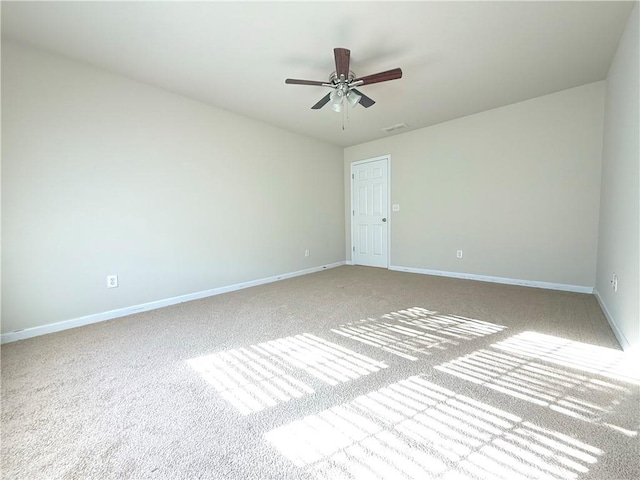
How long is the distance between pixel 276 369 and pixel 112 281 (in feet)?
7.05

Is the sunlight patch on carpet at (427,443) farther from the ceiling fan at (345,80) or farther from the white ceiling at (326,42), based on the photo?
the white ceiling at (326,42)

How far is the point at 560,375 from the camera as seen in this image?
5.45 ft

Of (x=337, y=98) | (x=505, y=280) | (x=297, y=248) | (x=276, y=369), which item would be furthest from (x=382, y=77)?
(x=505, y=280)

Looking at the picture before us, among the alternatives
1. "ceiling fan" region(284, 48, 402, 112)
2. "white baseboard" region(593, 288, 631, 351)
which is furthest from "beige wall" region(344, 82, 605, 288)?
"ceiling fan" region(284, 48, 402, 112)

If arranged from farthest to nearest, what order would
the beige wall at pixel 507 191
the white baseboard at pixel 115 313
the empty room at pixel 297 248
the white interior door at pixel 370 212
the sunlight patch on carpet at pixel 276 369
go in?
the white interior door at pixel 370 212, the beige wall at pixel 507 191, the white baseboard at pixel 115 313, the sunlight patch on carpet at pixel 276 369, the empty room at pixel 297 248

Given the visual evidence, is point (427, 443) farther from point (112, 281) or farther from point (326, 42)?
point (112, 281)

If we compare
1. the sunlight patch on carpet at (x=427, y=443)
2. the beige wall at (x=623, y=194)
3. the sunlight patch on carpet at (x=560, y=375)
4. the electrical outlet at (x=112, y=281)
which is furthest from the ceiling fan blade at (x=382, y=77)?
the electrical outlet at (x=112, y=281)

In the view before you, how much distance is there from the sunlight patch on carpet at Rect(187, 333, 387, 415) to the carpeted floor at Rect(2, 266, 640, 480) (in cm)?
1

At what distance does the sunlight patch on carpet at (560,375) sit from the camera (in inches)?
54.1

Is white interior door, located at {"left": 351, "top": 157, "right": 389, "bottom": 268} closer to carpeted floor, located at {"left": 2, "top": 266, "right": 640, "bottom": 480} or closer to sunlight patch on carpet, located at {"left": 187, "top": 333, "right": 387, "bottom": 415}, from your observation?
carpeted floor, located at {"left": 2, "top": 266, "right": 640, "bottom": 480}

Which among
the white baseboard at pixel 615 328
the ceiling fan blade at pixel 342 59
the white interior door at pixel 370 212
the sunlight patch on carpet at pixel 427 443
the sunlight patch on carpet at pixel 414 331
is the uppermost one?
the ceiling fan blade at pixel 342 59

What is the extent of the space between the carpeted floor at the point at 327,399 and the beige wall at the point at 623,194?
0.80 feet

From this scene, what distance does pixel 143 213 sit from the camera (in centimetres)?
302

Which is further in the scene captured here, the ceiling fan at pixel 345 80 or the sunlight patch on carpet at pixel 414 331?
the ceiling fan at pixel 345 80
